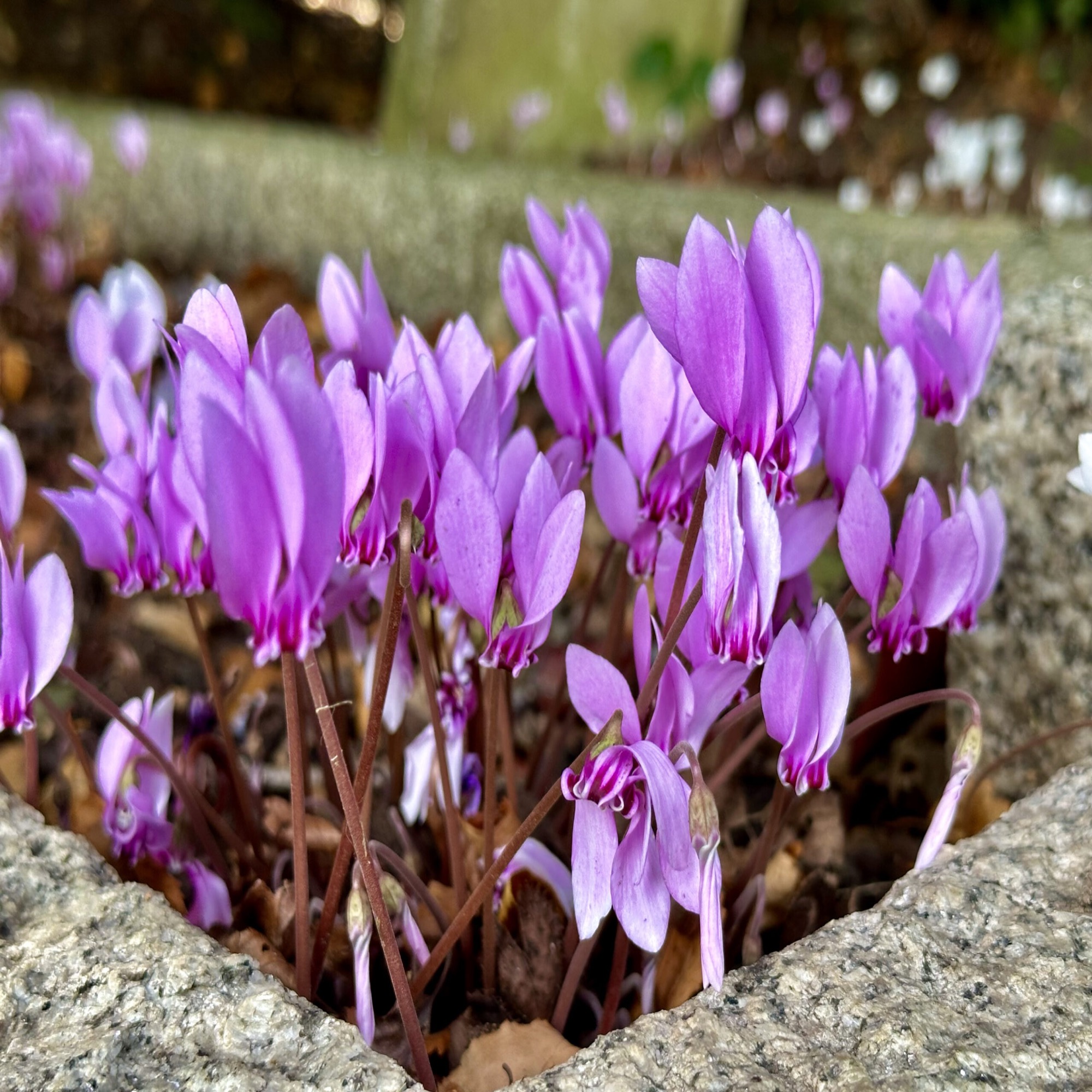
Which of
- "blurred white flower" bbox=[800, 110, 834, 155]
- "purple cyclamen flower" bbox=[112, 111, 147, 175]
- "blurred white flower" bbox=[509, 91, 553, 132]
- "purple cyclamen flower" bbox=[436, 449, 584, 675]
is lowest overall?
"purple cyclamen flower" bbox=[436, 449, 584, 675]

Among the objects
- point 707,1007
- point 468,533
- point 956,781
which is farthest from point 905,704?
point 468,533

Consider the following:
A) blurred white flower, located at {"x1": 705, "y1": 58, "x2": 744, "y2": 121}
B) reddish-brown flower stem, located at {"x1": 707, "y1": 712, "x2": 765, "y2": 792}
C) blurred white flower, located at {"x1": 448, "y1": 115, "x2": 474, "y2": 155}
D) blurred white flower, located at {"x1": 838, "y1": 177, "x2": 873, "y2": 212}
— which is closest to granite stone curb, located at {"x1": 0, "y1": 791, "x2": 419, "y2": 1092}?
reddish-brown flower stem, located at {"x1": 707, "y1": 712, "x2": 765, "y2": 792}

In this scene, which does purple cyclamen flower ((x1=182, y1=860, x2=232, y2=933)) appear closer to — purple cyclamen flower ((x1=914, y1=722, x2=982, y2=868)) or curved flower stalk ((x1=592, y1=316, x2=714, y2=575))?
curved flower stalk ((x1=592, y1=316, x2=714, y2=575))

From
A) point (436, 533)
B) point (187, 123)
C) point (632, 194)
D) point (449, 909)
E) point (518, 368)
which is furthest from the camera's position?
point (187, 123)

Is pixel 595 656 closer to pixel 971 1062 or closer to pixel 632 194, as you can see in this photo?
pixel 971 1062

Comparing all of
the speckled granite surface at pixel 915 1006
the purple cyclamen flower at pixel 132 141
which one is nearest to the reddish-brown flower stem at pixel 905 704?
the speckled granite surface at pixel 915 1006

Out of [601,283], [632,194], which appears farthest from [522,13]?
[601,283]

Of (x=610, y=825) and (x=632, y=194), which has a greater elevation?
(x=632, y=194)
